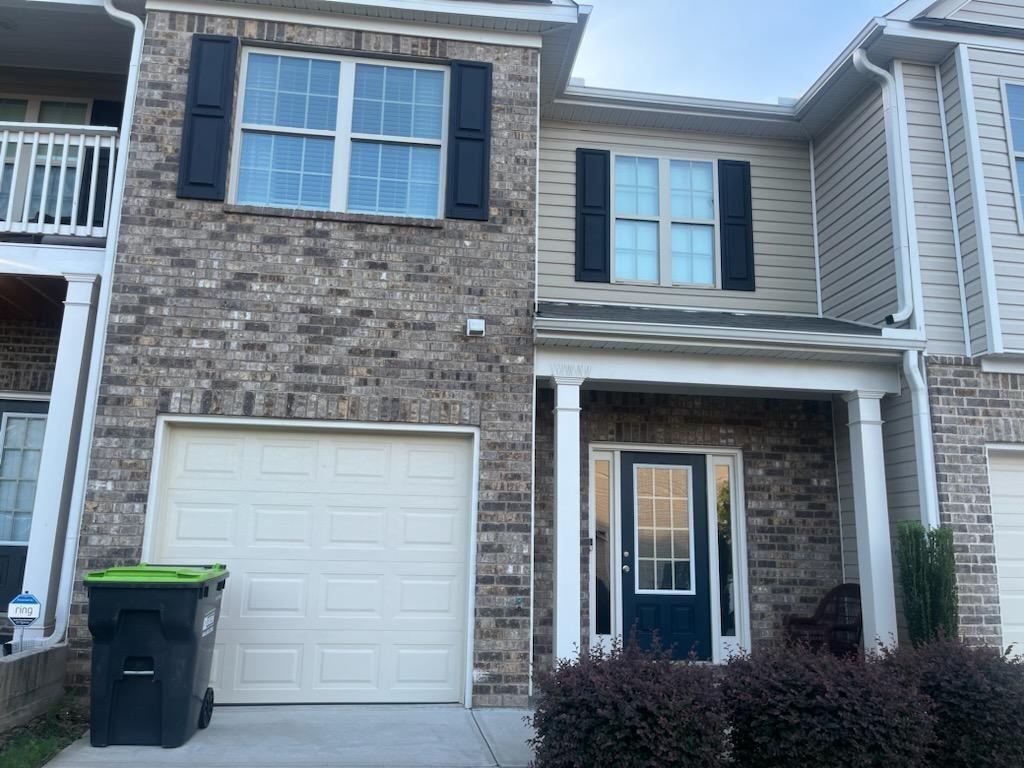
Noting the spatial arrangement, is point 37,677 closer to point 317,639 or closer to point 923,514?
point 317,639

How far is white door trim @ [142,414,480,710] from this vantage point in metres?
5.88

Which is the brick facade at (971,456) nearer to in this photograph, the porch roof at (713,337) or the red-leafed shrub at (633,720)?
the porch roof at (713,337)

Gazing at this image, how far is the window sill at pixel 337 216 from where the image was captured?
20.9 feet

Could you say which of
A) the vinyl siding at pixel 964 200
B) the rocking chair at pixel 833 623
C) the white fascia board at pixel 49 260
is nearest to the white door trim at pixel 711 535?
the rocking chair at pixel 833 623

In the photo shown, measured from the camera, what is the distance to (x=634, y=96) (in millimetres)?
8211

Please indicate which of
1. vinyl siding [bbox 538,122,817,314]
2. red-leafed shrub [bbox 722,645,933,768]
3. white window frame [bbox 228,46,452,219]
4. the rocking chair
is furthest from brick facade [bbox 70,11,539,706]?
the rocking chair

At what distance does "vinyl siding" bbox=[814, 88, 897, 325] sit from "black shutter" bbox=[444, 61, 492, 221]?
146 inches

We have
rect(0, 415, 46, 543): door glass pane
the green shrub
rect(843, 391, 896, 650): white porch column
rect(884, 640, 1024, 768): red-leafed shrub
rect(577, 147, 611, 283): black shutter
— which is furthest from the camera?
rect(577, 147, 611, 283): black shutter

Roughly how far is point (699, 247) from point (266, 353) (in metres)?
4.66

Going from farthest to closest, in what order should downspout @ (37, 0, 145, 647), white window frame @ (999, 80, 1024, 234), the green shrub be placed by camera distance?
white window frame @ (999, 80, 1024, 234) < the green shrub < downspout @ (37, 0, 145, 647)

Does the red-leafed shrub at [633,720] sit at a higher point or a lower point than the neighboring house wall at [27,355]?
lower

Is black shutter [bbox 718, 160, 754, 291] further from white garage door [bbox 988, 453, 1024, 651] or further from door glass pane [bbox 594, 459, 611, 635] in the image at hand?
white garage door [bbox 988, 453, 1024, 651]

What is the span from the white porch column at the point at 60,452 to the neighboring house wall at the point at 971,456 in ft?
22.6

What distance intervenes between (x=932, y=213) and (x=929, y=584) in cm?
326
